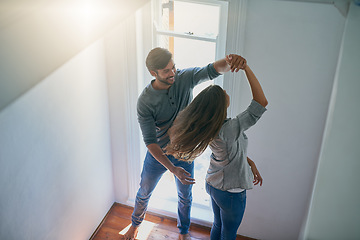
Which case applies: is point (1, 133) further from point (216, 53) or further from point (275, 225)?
point (275, 225)

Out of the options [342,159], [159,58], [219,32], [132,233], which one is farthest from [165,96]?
[132,233]

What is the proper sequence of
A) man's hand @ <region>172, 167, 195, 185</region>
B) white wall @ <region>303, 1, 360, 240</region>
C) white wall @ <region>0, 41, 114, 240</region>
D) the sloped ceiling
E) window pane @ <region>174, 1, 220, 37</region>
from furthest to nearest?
window pane @ <region>174, 1, 220, 37</region>
man's hand @ <region>172, 167, 195, 185</region>
white wall @ <region>0, 41, 114, 240</region>
the sloped ceiling
white wall @ <region>303, 1, 360, 240</region>

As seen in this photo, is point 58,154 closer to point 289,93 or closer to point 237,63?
point 237,63

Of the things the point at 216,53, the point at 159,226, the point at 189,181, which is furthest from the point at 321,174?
the point at 159,226

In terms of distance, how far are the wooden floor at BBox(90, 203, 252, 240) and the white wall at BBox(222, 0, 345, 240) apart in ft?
1.75

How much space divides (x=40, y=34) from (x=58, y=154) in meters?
0.74

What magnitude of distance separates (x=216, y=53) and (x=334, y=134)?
1.15m

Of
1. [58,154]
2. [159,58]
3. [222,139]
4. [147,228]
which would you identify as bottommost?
[147,228]

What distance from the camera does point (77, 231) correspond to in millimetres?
2500

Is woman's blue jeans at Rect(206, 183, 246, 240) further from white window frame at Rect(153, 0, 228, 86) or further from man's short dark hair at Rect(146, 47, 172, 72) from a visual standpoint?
white window frame at Rect(153, 0, 228, 86)

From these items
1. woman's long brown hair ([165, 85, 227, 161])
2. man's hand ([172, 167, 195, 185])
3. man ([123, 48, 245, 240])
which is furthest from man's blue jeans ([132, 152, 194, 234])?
woman's long brown hair ([165, 85, 227, 161])

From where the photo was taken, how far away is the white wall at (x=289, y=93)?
200cm

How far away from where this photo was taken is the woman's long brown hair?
1.60 m

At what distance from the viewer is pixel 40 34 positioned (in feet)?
5.79
